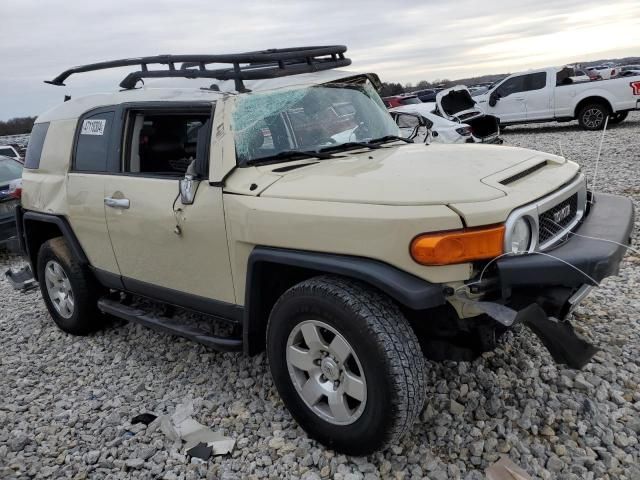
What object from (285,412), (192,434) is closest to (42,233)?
(192,434)

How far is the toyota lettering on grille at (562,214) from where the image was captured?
116 inches

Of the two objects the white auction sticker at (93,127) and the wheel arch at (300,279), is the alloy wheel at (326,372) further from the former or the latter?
the white auction sticker at (93,127)

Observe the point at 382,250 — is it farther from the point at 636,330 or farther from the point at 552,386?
the point at 636,330

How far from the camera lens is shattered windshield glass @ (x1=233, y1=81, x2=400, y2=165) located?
11.0ft

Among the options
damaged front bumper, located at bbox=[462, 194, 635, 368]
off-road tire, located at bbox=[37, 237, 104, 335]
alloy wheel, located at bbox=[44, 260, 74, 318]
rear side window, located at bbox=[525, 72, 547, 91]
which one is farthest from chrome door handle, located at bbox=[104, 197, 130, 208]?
rear side window, located at bbox=[525, 72, 547, 91]

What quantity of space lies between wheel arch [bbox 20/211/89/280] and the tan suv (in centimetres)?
4

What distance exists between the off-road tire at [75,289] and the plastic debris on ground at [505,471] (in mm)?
3337

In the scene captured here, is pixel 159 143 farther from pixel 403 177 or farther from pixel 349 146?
pixel 403 177

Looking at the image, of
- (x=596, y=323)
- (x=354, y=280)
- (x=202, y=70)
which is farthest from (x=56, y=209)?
(x=596, y=323)

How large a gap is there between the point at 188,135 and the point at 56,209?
1271mm

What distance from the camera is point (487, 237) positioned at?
8.20 ft

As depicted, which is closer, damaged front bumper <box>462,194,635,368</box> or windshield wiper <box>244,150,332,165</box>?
damaged front bumper <box>462,194,635,368</box>

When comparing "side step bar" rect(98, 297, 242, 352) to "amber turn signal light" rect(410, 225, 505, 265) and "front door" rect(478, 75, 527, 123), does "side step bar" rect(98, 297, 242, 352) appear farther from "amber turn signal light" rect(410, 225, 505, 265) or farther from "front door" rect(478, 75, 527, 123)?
"front door" rect(478, 75, 527, 123)

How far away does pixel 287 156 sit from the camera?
11.0ft
